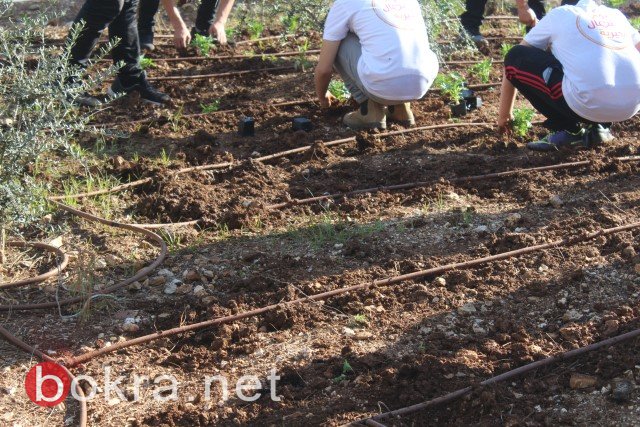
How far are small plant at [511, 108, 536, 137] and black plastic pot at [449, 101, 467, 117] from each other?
49cm

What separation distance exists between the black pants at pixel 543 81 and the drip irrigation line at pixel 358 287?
133cm

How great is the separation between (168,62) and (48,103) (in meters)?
3.22

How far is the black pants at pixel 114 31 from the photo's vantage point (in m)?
5.99

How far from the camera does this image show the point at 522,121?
20.7ft

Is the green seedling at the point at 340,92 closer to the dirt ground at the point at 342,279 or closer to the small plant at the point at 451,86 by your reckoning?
the dirt ground at the point at 342,279

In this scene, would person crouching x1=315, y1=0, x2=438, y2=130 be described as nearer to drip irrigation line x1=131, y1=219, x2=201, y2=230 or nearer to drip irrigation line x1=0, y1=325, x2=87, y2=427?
drip irrigation line x1=131, y1=219, x2=201, y2=230

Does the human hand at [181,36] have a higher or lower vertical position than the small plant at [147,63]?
higher

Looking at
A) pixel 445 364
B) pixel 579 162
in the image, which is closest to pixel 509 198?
pixel 579 162

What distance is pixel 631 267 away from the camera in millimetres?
4371

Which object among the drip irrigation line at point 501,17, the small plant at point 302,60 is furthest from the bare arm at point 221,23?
the drip irrigation line at point 501,17

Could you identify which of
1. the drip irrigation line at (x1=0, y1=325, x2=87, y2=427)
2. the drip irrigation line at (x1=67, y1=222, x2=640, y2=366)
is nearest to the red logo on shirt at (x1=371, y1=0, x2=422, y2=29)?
the drip irrigation line at (x1=67, y1=222, x2=640, y2=366)

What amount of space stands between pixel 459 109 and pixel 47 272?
139 inches

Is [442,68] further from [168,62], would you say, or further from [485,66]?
[168,62]

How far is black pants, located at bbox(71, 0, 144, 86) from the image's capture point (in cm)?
599
